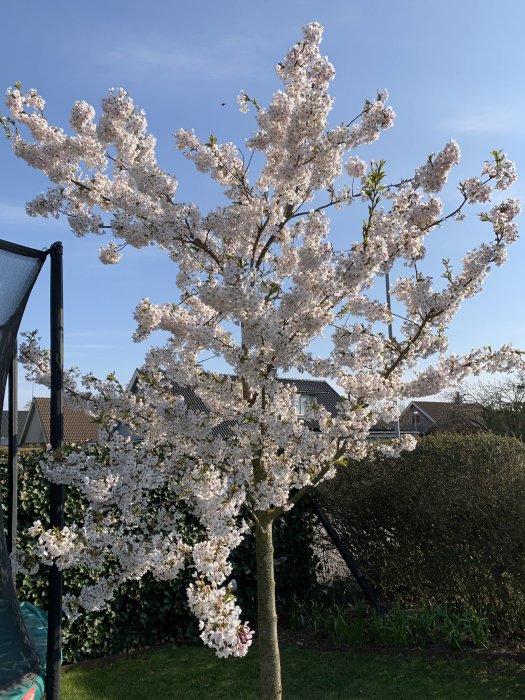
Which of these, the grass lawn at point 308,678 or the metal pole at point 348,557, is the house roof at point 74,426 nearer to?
the metal pole at point 348,557

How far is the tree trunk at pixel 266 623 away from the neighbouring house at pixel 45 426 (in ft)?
90.6

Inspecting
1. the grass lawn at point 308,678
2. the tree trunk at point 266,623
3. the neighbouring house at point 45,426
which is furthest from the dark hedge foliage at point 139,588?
the neighbouring house at point 45,426

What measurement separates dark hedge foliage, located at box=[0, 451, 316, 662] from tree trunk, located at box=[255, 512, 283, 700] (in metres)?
1.96

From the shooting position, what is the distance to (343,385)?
517cm

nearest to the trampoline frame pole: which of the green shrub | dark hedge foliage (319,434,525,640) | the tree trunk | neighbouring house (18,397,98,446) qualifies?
the tree trunk

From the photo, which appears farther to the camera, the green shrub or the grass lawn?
the green shrub

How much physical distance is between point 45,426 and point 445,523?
3529 cm

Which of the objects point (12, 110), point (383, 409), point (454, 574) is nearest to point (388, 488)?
point (454, 574)

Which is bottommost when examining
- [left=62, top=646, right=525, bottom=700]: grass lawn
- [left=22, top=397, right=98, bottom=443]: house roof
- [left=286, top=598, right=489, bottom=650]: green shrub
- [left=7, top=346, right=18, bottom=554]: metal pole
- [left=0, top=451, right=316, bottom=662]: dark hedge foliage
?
[left=62, top=646, right=525, bottom=700]: grass lawn

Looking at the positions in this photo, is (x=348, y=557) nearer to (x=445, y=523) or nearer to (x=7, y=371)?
(x=445, y=523)

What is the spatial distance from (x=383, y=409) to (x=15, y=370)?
9.52 feet

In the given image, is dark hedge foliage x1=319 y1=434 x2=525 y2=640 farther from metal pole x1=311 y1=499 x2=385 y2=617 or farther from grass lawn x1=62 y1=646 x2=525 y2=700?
grass lawn x1=62 y1=646 x2=525 y2=700

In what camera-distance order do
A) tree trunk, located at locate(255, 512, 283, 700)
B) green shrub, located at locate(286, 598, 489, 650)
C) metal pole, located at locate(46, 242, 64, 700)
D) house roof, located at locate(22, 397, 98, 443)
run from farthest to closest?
house roof, located at locate(22, 397, 98, 443), green shrub, located at locate(286, 598, 489, 650), tree trunk, located at locate(255, 512, 283, 700), metal pole, located at locate(46, 242, 64, 700)

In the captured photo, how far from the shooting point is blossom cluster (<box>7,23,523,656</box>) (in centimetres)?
439
